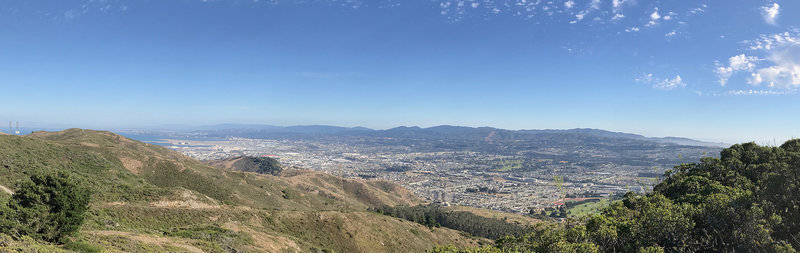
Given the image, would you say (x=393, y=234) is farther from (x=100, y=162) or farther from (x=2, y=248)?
(x=100, y=162)

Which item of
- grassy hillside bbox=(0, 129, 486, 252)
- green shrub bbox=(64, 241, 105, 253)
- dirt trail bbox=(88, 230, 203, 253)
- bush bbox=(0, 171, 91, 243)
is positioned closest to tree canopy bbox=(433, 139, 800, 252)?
dirt trail bbox=(88, 230, 203, 253)

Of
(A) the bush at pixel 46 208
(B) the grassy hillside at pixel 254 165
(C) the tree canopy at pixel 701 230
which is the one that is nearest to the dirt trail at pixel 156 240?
(A) the bush at pixel 46 208

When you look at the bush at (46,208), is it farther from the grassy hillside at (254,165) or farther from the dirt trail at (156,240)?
the grassy hillside at (254,165)

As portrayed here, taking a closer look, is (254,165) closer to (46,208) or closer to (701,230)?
(46,208)

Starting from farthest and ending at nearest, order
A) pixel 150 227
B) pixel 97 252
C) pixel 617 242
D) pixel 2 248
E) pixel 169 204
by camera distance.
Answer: pixel 169 204
pixel 150 227
pixel 617 242
pixel 97 252
pixel 2 248

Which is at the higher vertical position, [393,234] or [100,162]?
[100,162]

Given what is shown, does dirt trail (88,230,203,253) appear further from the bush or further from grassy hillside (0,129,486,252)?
the bush

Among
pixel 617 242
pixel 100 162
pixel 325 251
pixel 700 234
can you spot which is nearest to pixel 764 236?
pixel 700 234

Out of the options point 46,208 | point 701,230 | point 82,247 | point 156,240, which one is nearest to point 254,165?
point 156,240

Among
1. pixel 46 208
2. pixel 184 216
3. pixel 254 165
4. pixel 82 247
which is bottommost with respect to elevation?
pixel 254 165
